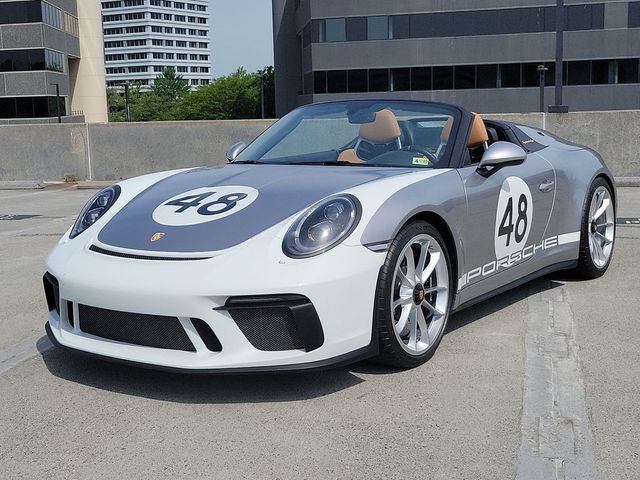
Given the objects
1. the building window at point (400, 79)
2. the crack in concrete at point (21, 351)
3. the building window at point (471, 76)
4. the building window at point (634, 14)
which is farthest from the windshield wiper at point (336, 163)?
the building window at point (634, 14)

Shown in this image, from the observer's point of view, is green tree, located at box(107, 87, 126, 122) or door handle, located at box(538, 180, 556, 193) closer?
door handle, located at box(538, 180, 556, 193)

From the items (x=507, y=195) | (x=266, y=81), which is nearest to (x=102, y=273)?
(x=507, y=195)

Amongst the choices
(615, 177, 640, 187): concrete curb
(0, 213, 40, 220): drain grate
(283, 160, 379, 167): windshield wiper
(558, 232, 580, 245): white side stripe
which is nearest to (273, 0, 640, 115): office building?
(615, 177, 640, 187): concrete curb

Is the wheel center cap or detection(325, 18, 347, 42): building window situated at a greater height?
detection(325, 18, 347, 42): building window

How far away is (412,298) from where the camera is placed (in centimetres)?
397

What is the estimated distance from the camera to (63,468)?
2.99 metres

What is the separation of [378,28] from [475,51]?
6941mm

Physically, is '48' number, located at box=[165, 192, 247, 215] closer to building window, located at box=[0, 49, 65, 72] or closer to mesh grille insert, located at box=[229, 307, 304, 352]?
mesh grille insert, located at box=[229, 307, 304, 352]

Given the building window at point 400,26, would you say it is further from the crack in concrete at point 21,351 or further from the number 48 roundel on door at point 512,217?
the crack in concrete at point 21,351

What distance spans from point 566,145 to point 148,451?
3813 millimetres

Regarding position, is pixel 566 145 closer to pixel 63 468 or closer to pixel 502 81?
pixel 63 468

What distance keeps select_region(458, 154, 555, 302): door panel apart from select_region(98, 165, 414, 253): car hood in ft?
1.43

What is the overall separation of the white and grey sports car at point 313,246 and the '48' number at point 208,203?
0.5 inches

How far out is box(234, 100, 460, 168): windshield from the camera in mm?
4652
